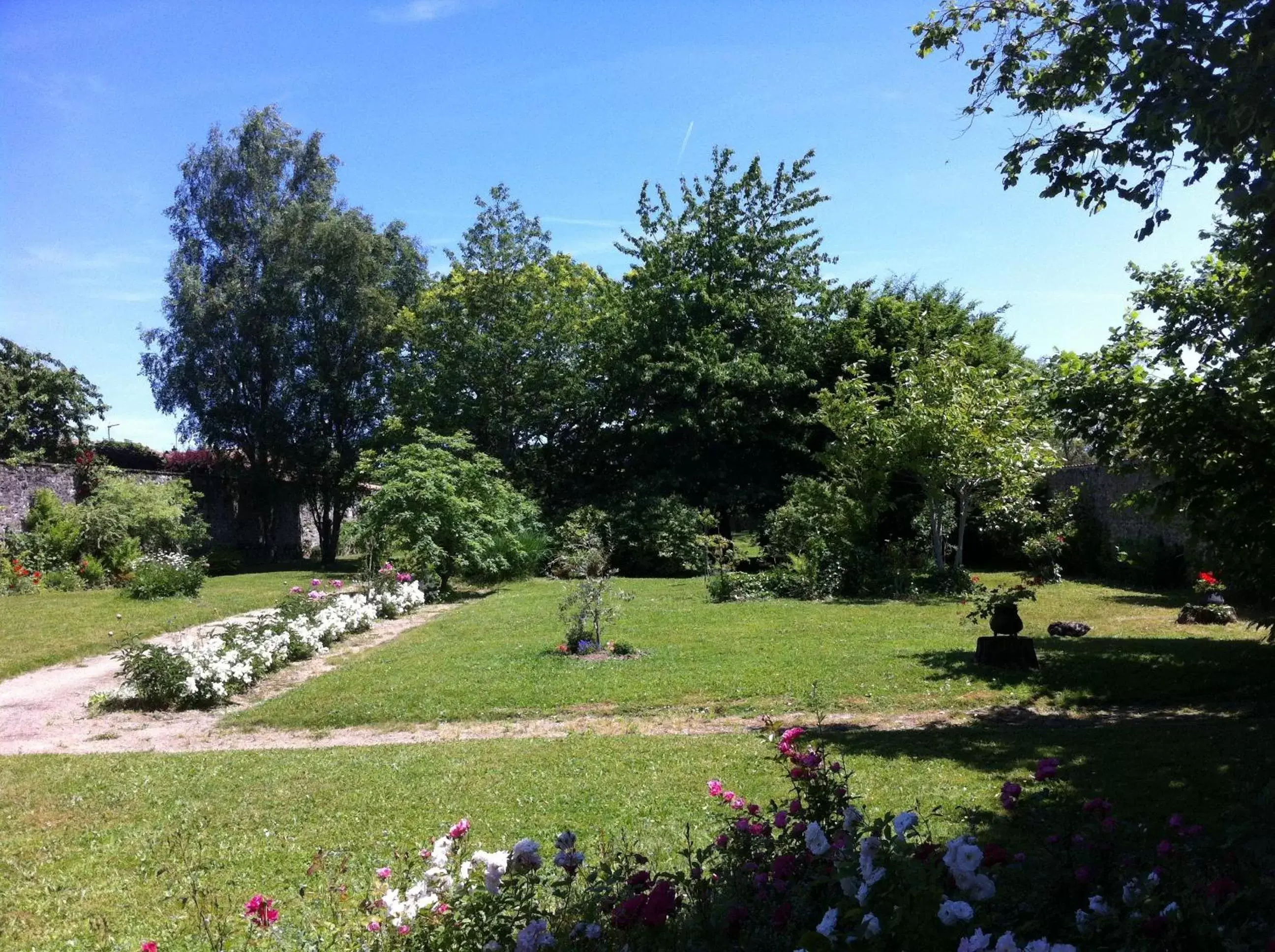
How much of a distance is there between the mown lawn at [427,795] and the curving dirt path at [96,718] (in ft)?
2.00

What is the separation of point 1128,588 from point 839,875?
1664cm

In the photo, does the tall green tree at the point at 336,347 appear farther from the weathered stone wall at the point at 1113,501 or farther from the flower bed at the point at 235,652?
the weathered stone wall at the point at 1113,501

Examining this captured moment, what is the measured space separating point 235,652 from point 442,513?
24.8ft

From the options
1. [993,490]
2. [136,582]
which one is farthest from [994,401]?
[136,582]

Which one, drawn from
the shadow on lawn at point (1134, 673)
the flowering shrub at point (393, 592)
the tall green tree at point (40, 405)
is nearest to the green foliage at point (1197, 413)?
A: the shadow on lawn at point (1134, 673)

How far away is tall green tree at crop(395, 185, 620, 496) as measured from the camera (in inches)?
939

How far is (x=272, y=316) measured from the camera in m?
24.6

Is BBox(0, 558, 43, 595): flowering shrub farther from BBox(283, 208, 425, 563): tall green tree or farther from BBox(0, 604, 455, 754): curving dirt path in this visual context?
BBox(283, 208, 425, 563): tall green tree

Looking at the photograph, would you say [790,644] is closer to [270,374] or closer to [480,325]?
[480,325]

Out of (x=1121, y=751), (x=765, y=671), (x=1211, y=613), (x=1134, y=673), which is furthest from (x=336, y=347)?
(x=1121, y=751)

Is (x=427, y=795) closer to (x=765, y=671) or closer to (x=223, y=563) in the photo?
(x=765, y=671)

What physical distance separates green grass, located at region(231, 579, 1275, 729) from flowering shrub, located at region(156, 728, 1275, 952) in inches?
167

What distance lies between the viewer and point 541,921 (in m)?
2.40

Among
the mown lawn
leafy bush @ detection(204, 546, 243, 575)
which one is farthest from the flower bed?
leafy bush @ detection(204, 546, 243, 575)
